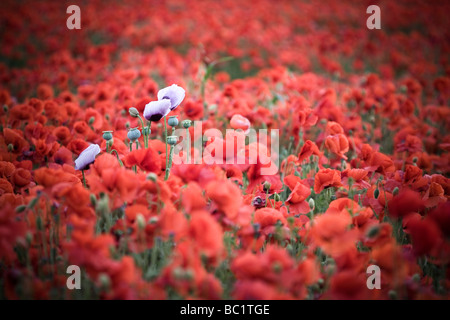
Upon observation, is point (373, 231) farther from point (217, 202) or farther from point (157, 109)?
point (157, 109)

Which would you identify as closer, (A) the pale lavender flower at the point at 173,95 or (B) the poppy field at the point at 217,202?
(B) the poppy field at the point at 217,202

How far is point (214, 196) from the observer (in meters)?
1.09

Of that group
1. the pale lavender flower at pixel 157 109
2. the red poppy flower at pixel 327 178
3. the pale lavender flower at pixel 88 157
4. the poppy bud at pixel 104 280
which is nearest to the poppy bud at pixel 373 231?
the red poppy flower at pixel 327 178

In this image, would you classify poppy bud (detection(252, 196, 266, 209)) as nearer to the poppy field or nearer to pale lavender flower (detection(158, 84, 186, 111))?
the poppy field

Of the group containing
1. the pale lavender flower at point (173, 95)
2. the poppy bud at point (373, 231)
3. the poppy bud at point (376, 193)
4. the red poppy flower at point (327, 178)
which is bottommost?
the poppy bud at point (373, 231)

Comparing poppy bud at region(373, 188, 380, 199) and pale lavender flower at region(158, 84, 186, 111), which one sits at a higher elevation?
pale lavender flower at region(158, 84, 186, 111)

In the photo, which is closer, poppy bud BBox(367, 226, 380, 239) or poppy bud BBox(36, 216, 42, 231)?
poppy bud BBox(367, 226, 380, 239)

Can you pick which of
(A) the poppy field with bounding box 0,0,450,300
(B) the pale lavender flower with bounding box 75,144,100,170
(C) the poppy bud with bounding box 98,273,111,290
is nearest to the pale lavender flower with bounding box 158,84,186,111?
(A) the poppy field with bounding box 0,0,450,300

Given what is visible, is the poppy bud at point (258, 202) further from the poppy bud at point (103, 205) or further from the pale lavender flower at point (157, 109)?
the poppy bud at point (103, 205)

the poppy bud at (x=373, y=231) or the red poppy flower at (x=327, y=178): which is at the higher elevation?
the red poppy flower at (x=327, y=178)
